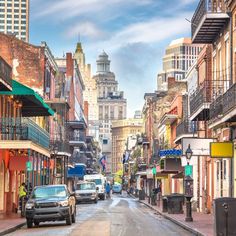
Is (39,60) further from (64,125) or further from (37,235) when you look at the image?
(37,235)

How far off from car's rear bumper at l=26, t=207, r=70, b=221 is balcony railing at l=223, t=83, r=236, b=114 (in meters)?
7.25

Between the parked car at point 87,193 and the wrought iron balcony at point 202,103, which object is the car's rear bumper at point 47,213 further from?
the parked car at point 87,193

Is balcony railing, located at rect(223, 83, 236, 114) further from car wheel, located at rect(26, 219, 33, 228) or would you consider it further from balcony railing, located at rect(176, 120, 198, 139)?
balcony railing, located at rect(176, 120, 198, 139)

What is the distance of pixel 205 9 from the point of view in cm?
3195

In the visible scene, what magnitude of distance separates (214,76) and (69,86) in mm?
61390

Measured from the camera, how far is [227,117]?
27281 mm

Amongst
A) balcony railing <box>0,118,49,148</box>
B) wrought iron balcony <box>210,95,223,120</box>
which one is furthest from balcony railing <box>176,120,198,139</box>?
wrought iron balcony <box>210,95,223,120</box>

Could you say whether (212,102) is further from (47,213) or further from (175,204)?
(175,204)

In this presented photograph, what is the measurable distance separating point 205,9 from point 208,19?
693mm

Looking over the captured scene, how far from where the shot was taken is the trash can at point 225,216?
818 inches

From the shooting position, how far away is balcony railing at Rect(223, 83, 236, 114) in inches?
1045

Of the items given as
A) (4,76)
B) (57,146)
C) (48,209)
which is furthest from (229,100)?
(57,146)

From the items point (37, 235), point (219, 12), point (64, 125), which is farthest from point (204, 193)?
point (64, 125)

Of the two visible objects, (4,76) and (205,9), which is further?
(205,9)
